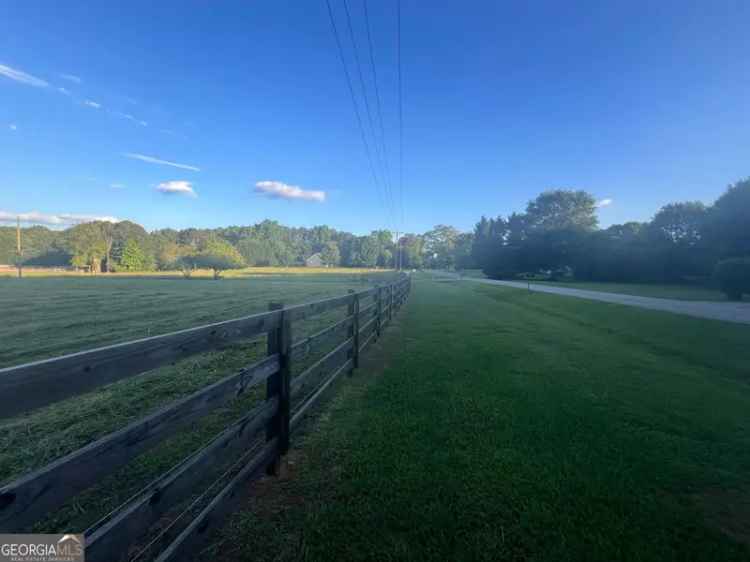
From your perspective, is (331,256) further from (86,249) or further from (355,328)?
(355,328)

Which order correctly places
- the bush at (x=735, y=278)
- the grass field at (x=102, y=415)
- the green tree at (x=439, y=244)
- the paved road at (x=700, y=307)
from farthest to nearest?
the green tree at (x=439, y=244), the bush at (x=735, y=278), the paved road at (x=700, y=307), the grass field at (x=102, y=415)

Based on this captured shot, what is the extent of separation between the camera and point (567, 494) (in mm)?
2494

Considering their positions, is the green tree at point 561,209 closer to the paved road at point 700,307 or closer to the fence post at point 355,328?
the paved road at point 700,307

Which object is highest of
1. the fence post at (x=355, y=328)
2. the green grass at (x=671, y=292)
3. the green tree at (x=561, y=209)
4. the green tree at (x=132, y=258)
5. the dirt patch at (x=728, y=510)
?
the green tree at (x=561, y=209)

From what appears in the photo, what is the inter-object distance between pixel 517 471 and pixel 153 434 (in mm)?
2579

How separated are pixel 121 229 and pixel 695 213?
110 meters

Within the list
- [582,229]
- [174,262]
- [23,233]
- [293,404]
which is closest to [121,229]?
[23,233]

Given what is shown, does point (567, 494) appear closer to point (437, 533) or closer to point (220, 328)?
point (437, 533)

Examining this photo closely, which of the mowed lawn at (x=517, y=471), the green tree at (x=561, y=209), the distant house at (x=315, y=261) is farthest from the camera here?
the distant house at (x=315, y=261)

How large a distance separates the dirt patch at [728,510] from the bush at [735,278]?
22.8 metres

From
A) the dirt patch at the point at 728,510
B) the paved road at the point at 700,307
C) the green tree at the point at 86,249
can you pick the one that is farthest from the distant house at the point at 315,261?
the dirt patch at the point at 728,510

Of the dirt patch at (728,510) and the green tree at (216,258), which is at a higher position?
the green tree at (216,258)

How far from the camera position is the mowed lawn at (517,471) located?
2.08m

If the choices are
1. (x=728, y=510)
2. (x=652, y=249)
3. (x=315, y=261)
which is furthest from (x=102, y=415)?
(x=315, y=261)
